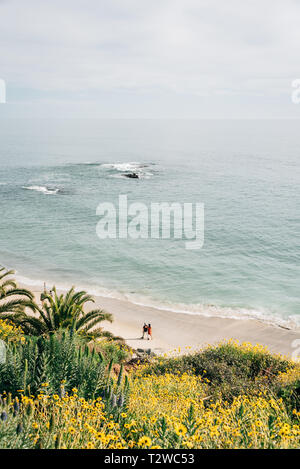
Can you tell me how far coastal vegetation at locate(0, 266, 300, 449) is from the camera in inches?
205

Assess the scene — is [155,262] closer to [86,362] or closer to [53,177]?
[86,362]

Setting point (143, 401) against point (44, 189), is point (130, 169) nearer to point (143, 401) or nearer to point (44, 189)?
point (44, 189)

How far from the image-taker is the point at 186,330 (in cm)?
1984

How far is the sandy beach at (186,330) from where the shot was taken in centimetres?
1836

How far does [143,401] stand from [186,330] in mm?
12330

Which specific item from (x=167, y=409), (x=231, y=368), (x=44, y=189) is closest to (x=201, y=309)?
(x=231, y=368)

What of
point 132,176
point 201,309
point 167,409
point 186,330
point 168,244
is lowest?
point 167,409

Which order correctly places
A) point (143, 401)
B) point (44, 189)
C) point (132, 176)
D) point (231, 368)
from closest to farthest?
point (143, 401), point (231, 368), point (44, 189), point (132, 176)

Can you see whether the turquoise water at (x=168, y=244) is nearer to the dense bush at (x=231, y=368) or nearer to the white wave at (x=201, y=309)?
the white wave at (x=201, y=309)

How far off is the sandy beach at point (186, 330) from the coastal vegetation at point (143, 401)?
20.9 feet

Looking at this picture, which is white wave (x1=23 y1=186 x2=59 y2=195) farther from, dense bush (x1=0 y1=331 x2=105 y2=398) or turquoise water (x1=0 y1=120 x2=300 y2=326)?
dense bush (x1=0 y1=331 x2=105 y2=398)

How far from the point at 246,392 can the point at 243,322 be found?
12.1m

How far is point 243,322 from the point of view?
68.0 feet
